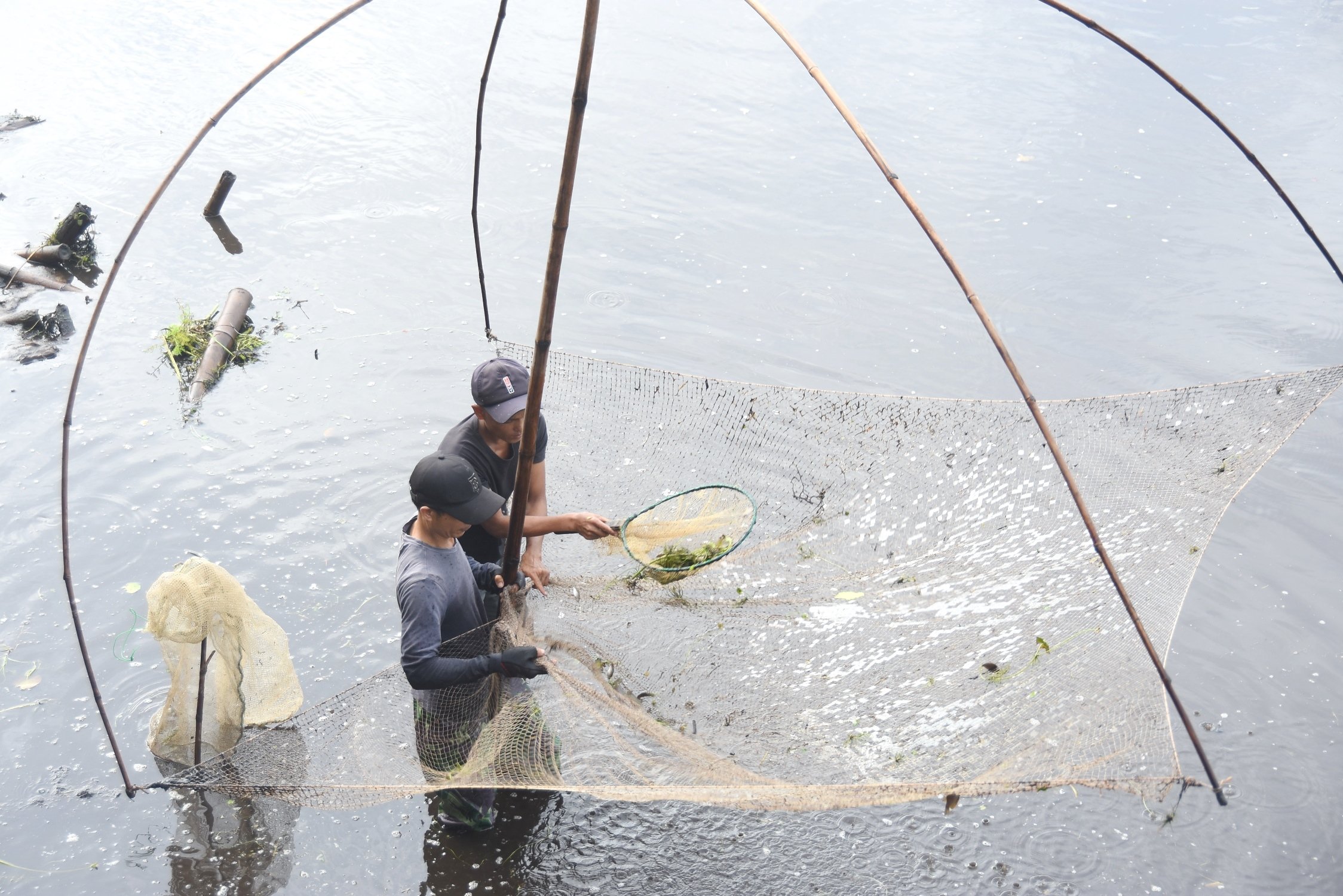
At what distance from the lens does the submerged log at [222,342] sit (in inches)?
190

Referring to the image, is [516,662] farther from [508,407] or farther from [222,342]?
[222,342]

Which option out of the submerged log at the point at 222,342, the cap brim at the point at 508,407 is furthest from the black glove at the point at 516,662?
the submerged log at the point at 222,342

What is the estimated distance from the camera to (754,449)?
4.14 metres

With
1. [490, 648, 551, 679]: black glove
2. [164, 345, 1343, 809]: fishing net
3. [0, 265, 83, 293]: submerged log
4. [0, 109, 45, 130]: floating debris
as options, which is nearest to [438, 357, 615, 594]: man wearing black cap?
[164, 345, 1343, 809]: fishing net

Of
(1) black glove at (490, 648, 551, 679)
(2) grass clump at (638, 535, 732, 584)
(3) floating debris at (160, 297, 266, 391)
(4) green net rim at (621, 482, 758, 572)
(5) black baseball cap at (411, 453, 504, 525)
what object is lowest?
(3) floating debris at (160, 297, 266, 391)

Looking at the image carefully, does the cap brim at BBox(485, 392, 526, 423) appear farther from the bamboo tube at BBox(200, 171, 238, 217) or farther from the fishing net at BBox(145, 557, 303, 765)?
the bamboo tube at BBox(200, 171, 238, 217)

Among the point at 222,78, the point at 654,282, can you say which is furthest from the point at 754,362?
the point at 222,78

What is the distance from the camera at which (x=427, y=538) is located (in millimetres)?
2246

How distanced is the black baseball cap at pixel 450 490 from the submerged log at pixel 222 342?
3159 millimetres

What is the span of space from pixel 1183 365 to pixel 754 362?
2.31 meters

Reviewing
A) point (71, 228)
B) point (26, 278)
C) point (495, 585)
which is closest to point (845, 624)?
point (495, 585)

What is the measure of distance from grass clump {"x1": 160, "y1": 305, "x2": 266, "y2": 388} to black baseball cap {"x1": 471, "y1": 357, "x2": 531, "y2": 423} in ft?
9.98

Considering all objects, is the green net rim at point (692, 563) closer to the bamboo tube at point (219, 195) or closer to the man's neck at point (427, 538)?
the man's neck at point (427, 538)

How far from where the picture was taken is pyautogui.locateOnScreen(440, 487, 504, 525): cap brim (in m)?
2.16
